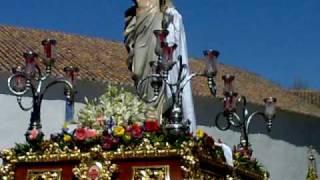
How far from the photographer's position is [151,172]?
670cm

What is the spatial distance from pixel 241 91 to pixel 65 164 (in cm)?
2460

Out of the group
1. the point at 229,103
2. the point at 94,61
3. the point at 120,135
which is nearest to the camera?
the point at 120,135

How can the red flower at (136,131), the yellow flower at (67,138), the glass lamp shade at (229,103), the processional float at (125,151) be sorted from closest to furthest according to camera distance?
1. the processional float at (125,151)
2. the red flower at (136,131)
3. the yellow flower at (67,138)
4. the glass lamp shade at (229,103)

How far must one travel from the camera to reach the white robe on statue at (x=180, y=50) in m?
9.52

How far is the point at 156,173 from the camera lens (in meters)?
6.67

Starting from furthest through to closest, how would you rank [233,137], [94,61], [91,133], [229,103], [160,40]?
1. [233,137]
2. [94,61]
3. [229,103]
4. [160,40]
5. [91,133]

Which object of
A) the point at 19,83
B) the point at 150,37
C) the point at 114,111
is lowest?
the point at 114,111

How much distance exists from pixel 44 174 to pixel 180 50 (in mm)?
3284

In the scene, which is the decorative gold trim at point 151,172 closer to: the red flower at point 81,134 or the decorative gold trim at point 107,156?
the decorative gold trim at point 107,156

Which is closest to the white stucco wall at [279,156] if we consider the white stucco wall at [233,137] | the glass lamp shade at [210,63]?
the white stucco wall at [233,137]

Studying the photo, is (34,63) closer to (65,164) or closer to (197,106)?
(65,164)

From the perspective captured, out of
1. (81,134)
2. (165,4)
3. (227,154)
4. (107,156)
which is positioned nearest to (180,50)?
(165,4)

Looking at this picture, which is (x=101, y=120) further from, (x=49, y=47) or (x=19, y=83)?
(x=19, y=83)

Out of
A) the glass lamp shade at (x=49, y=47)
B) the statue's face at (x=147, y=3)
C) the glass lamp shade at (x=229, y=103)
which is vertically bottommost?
the glass lamp shade at (x=229, y=103)
